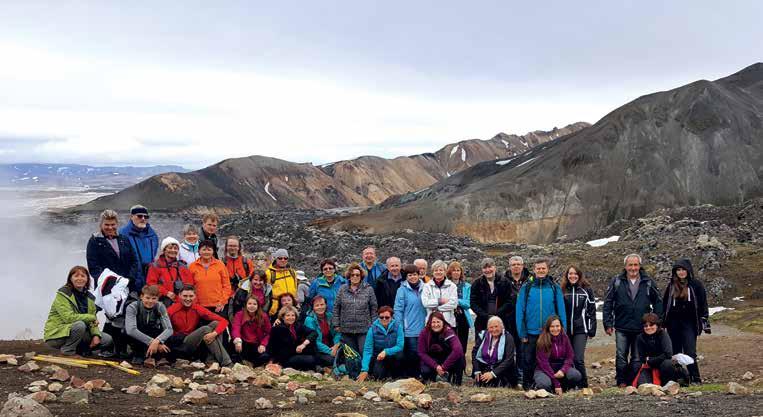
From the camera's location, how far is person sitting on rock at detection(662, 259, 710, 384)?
10.9m

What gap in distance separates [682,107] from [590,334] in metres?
70.4

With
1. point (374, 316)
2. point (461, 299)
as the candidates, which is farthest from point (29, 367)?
point (461, 299)

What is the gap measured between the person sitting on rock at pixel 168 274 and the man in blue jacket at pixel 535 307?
5469mm

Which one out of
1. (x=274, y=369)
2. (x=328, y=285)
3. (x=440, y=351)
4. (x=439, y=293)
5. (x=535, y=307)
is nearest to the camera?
(x=535, y=307)

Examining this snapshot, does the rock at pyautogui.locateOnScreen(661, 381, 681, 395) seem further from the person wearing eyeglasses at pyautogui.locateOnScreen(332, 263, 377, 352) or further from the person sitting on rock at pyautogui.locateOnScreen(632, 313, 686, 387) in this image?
the person wearing eyeglasses at pyautogui.locateOnScreen(332, 263, 377, 352)

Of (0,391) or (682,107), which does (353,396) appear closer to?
(0,391)

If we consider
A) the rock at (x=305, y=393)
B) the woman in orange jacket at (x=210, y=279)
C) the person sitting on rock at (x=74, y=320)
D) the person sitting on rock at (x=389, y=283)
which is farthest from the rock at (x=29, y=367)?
the person sitting on rock at (x=389, y=283)

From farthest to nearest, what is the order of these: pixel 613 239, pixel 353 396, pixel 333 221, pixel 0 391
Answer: pixel 333 221 < pixel 613 239 < pixel 353 396 < pixel 0 391

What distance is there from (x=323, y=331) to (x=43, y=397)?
5.01 metres

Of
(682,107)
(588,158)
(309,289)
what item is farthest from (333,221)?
(309,289)

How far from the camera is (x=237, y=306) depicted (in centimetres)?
1143

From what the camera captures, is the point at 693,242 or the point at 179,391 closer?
the point at 179,391

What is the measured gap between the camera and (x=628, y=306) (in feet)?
35.7

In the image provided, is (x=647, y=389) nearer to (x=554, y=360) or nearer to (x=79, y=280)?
(x=554, y=360)
